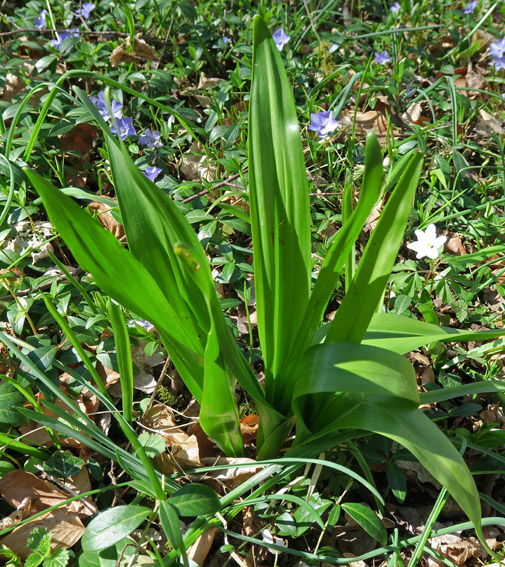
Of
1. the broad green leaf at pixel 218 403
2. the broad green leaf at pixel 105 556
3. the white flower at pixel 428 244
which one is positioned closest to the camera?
the broad green leaf at pixel 218 403

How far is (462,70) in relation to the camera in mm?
2594

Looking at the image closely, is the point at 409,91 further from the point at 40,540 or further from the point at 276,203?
the point at 40,540

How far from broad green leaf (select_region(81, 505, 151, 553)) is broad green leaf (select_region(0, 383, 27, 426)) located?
0.36 meters

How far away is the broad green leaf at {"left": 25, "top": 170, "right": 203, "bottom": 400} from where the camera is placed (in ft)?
2.79

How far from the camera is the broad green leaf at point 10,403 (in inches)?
47.5

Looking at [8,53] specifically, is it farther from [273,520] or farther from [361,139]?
[273,520]

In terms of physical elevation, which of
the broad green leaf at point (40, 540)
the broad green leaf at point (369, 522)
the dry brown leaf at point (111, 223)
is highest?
the dry brown leaf at point (111, 223)

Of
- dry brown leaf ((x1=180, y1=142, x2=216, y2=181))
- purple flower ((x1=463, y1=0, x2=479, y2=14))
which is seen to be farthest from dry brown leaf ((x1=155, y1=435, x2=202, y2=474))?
purple flower ((x1=463, y1=0, x2=479, y2=14))

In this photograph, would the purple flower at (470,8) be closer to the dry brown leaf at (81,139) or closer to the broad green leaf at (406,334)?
the dry brown leaf at (81,139)

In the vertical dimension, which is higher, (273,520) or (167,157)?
(167,157)

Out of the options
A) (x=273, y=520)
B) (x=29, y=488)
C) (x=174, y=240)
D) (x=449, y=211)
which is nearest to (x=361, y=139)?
(x=449, y=211)

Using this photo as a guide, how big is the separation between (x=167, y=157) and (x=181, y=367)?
1180 mm

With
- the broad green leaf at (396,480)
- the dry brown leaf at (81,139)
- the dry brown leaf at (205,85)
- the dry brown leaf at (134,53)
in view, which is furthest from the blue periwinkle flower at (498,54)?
the broad green leaf at (396,480)

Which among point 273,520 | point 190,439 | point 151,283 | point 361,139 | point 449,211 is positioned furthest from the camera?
point 361,139
